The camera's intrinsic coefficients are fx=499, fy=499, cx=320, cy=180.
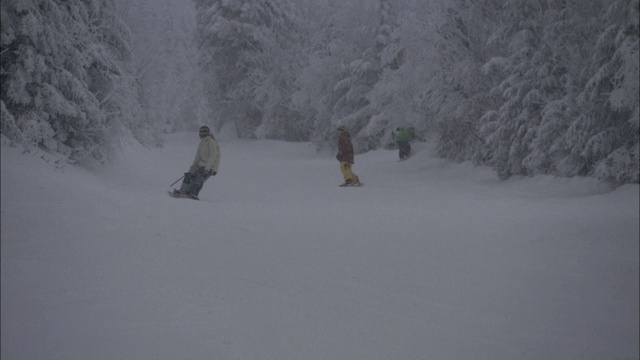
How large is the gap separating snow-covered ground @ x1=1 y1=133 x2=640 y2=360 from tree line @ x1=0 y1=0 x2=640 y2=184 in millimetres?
893

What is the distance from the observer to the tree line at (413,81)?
19.5 feet

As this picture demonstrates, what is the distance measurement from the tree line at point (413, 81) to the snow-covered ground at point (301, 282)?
893mm

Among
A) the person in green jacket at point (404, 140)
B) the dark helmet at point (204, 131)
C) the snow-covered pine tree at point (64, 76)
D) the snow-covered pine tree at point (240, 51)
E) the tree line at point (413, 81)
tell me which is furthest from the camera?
the snow-covered pine tree at point (240, 51)

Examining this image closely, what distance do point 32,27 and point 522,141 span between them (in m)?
9.41

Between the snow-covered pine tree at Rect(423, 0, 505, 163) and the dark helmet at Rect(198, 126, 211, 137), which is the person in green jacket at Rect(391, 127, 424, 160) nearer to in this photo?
the snow-covered pine tree at Rect(423, 0, 505, 163)

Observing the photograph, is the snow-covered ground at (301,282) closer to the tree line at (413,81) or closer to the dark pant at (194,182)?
the tree line at (413,81)

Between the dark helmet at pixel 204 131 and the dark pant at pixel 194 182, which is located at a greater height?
the dark helmet at pixel 204 131

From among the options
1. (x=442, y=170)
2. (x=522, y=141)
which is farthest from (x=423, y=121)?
(x=522, y=141)

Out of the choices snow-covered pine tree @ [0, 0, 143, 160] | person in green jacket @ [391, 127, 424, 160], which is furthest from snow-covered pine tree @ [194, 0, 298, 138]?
snow-covered pine tree @ [0, 0, 143, 160]

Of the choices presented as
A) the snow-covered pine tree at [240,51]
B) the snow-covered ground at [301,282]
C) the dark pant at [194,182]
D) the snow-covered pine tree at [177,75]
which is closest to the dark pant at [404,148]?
the dark pant at [194,182]

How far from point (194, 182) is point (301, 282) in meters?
5.43

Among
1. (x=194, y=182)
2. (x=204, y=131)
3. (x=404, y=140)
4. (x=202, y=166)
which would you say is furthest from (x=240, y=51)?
(x=194, y=182)

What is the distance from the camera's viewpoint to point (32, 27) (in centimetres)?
584

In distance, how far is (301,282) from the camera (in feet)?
16.4
